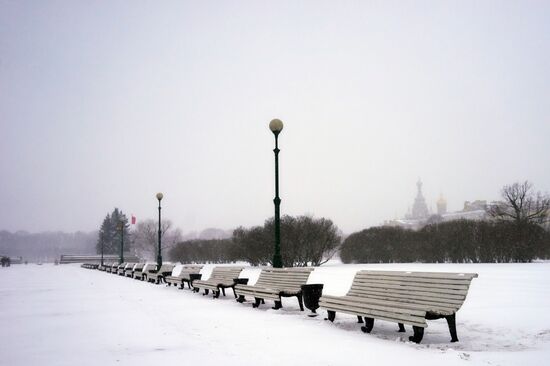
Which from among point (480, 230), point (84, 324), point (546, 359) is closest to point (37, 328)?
point (84, 324)

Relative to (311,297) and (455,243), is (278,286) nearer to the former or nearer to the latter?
(311,297)

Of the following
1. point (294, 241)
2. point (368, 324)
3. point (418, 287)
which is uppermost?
point (294, 241)

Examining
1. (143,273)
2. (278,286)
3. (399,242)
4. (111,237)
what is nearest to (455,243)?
(399,242)

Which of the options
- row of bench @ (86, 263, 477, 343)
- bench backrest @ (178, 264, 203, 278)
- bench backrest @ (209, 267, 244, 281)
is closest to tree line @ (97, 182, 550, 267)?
bench backrest @ (178, 264, 203, 278)

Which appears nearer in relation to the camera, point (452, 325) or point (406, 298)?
point (452, 325)

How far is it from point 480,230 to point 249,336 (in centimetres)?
2534

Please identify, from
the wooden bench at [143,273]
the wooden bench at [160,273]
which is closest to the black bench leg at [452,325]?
the wooden bench at [160,273]

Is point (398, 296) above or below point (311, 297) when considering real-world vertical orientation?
above

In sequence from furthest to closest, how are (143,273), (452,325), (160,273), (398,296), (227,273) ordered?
1. (143,273)
2. (160,273)
3. (227,273)
4. (398,296)
5. (452,325)

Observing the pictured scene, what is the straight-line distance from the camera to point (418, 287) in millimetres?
6730

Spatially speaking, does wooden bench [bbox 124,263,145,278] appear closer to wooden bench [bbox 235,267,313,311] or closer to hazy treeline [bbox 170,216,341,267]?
hazy treeline [bbox 170,216,341,267]

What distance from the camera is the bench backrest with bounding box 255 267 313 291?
940 centimetres

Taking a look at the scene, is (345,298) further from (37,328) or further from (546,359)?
(37,328)

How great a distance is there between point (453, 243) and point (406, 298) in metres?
24.5
